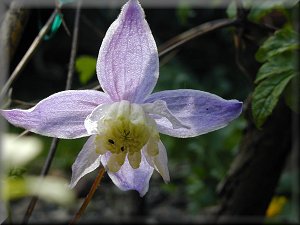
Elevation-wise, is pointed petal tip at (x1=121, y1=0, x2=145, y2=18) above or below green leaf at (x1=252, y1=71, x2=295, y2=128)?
above

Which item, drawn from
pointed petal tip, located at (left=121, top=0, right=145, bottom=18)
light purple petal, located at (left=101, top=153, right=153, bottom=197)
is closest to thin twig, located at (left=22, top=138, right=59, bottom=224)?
light purple petal, located at (left=101, top=153, right=153, bottom=197)

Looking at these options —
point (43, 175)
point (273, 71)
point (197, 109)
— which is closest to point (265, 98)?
point (273, 71)

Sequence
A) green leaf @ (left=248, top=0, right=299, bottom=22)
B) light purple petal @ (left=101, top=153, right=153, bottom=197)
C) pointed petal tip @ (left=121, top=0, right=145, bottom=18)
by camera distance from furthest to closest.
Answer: green leaf @ (left=248, top=0, right=299, bottom=22) < light purple petal @ (left=101, top=153, right=153, bottom=197) < pointed petal tip @ (left=121, top=0, right=145, bottom=18)

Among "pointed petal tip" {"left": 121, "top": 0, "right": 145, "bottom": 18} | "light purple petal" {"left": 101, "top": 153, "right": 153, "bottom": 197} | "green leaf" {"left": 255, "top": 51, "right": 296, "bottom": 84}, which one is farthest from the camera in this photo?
"green leaf" {"left": 255, "top": 51, "right": 296, "bottom": 84}

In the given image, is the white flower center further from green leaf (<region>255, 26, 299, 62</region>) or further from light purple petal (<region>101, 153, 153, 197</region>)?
green leaf (<region>255, 26, 299, 62</region>)

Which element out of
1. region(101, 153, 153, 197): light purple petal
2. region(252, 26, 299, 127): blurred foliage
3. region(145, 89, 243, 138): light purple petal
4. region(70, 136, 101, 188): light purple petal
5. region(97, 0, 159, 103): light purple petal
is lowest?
region(101, 153, 153, 197): light purple petal

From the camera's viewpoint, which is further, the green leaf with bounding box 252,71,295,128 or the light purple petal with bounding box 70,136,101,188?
the green leaf with bounding box 252,71,295,128

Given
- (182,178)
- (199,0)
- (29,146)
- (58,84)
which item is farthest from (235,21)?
(58,84)
